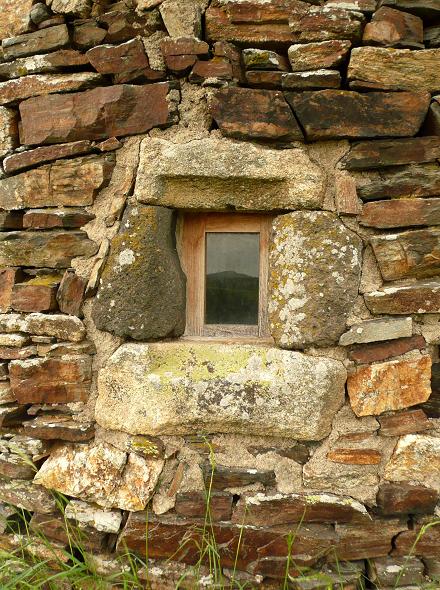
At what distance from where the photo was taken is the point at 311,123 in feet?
5.05

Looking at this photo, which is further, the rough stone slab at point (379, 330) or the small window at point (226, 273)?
the small window at point (226, 273)

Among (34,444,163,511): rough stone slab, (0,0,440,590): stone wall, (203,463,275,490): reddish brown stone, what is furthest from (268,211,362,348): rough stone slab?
(34,444,163,511): rough stone slab

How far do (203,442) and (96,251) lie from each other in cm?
81

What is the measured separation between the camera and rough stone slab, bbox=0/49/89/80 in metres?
1.67

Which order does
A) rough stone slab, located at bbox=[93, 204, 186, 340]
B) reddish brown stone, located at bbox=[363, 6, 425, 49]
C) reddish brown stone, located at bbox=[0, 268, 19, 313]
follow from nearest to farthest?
reddish brown stone, located at bbox=[363, 6, 425, 49], rough stone slab, located at bbox=[93, 204, 186, 340], reddish brown stone, located at bbox=[0, 268, 19, 313]

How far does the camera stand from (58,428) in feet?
A: 5.48

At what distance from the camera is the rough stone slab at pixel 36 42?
1.67 metres

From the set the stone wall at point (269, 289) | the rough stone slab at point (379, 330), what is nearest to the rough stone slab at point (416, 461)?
the stone wall at point (269, 289)

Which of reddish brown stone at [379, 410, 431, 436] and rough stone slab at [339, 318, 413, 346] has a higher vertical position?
rough stone slab at [339, 318, 413, 346]

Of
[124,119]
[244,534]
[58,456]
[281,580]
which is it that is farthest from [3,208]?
[281,580]

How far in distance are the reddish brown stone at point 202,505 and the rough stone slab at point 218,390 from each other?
23cm

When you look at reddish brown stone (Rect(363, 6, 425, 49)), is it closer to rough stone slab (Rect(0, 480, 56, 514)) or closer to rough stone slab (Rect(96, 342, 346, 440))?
rough stone slab (Rect(96, 342, 346, 440))

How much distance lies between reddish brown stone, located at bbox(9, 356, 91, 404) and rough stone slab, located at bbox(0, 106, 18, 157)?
0.84 meters

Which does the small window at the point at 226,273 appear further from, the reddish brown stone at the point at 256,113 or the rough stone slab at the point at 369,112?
the rough stone slab at the point at 369,112
